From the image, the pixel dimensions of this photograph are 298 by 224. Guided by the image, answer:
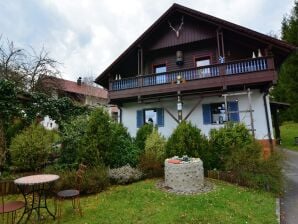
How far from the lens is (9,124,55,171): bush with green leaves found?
9.33 metres

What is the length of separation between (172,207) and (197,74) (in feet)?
29.6

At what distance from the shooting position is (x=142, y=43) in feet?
54.6

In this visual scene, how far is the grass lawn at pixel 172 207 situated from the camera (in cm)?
571

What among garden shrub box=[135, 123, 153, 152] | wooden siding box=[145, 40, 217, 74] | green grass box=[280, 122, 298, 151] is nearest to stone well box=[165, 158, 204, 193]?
garden shrub box=[135, 123, 153, 152]

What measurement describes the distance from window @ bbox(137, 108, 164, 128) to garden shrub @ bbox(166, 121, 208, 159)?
5746 millimetres

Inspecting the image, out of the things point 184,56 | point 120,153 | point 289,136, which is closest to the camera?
point 120,153

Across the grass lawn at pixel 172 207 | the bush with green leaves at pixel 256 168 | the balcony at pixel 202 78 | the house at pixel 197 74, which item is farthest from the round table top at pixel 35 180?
the balcony at pixel 202 78

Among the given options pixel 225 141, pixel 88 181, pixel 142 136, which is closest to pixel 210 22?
pixel 225 141

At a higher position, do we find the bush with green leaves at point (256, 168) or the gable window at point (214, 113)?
the gable window at point (214, 113)

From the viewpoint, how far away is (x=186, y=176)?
310 inches

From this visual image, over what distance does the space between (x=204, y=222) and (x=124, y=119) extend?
1263cm

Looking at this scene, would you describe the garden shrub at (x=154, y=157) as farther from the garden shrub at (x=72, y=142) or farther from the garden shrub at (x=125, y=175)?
the garden shrub at (x=72, y=142)

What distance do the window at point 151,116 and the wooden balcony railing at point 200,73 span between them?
2065 millimetres

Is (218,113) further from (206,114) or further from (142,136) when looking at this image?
(142,136)
